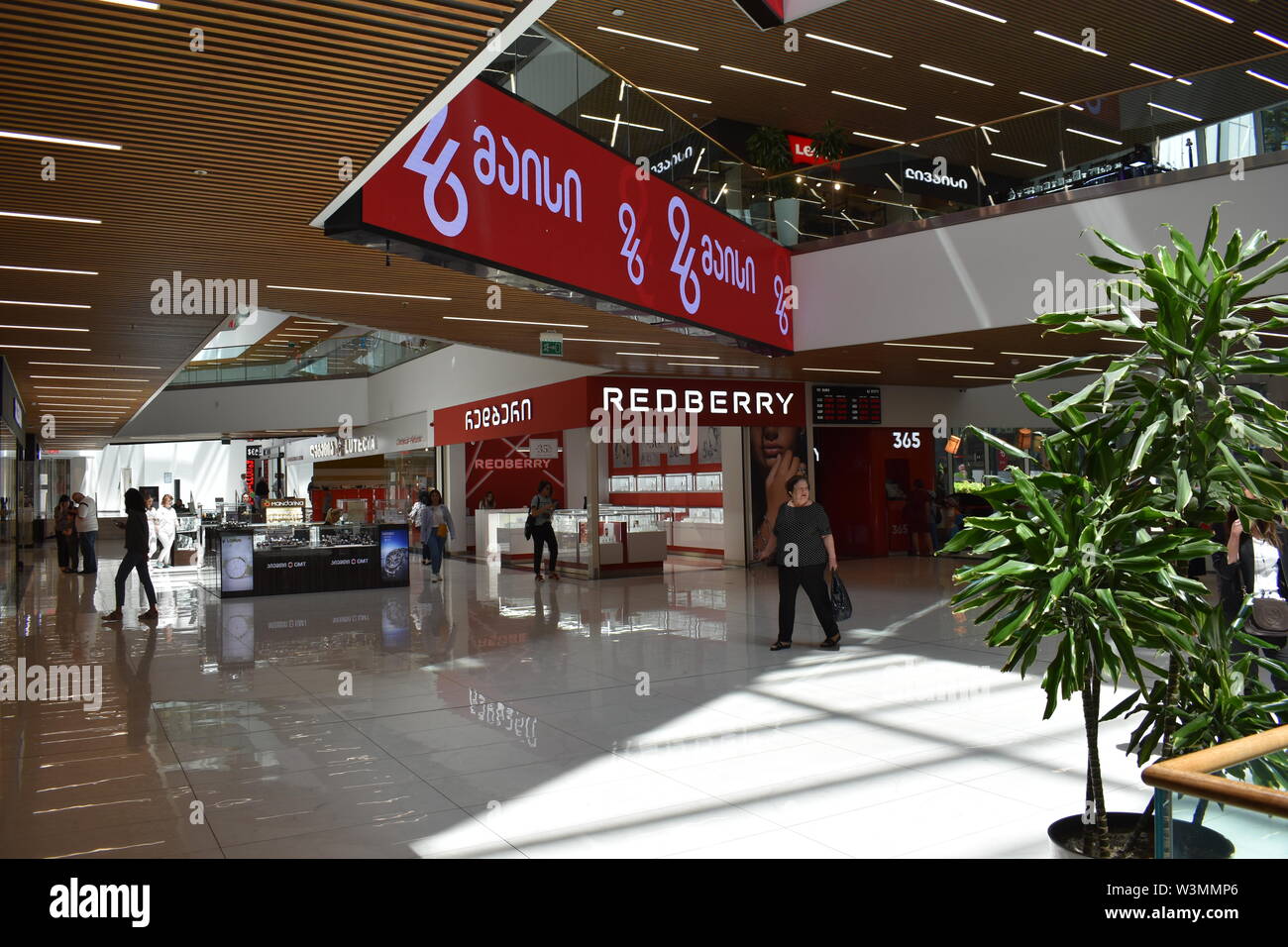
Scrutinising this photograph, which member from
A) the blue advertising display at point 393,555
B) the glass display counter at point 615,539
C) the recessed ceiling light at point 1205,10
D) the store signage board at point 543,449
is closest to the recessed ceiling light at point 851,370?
the glass display counter at point 615,539

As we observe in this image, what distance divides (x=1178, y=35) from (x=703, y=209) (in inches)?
346

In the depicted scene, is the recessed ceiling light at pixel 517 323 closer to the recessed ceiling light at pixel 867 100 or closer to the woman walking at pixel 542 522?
the woman walking at pixel 542 522

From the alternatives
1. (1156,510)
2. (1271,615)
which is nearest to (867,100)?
(1271,615)

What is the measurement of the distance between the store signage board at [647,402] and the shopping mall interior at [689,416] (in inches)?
3.5

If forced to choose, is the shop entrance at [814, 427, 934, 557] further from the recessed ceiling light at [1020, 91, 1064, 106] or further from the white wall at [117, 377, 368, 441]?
the white wall at [117, 377, 368, 441]

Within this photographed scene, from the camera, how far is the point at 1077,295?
11242 millimetres

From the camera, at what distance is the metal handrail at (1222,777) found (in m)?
1.94

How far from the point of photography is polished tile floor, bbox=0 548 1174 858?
422cm

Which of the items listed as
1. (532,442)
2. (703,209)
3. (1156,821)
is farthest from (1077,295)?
(532,442)

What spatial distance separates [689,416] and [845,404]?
347 cm

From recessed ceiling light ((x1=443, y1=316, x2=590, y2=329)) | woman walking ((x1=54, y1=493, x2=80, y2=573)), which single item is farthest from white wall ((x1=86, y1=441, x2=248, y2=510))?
recessed ceiling light ((x1=443, y1=316, x2=590, y2=329))

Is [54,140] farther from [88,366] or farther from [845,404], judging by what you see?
[845,404]

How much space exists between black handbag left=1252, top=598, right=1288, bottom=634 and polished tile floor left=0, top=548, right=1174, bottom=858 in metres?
1.04

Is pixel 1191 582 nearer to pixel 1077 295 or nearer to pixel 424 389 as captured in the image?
pixel 1077 295
